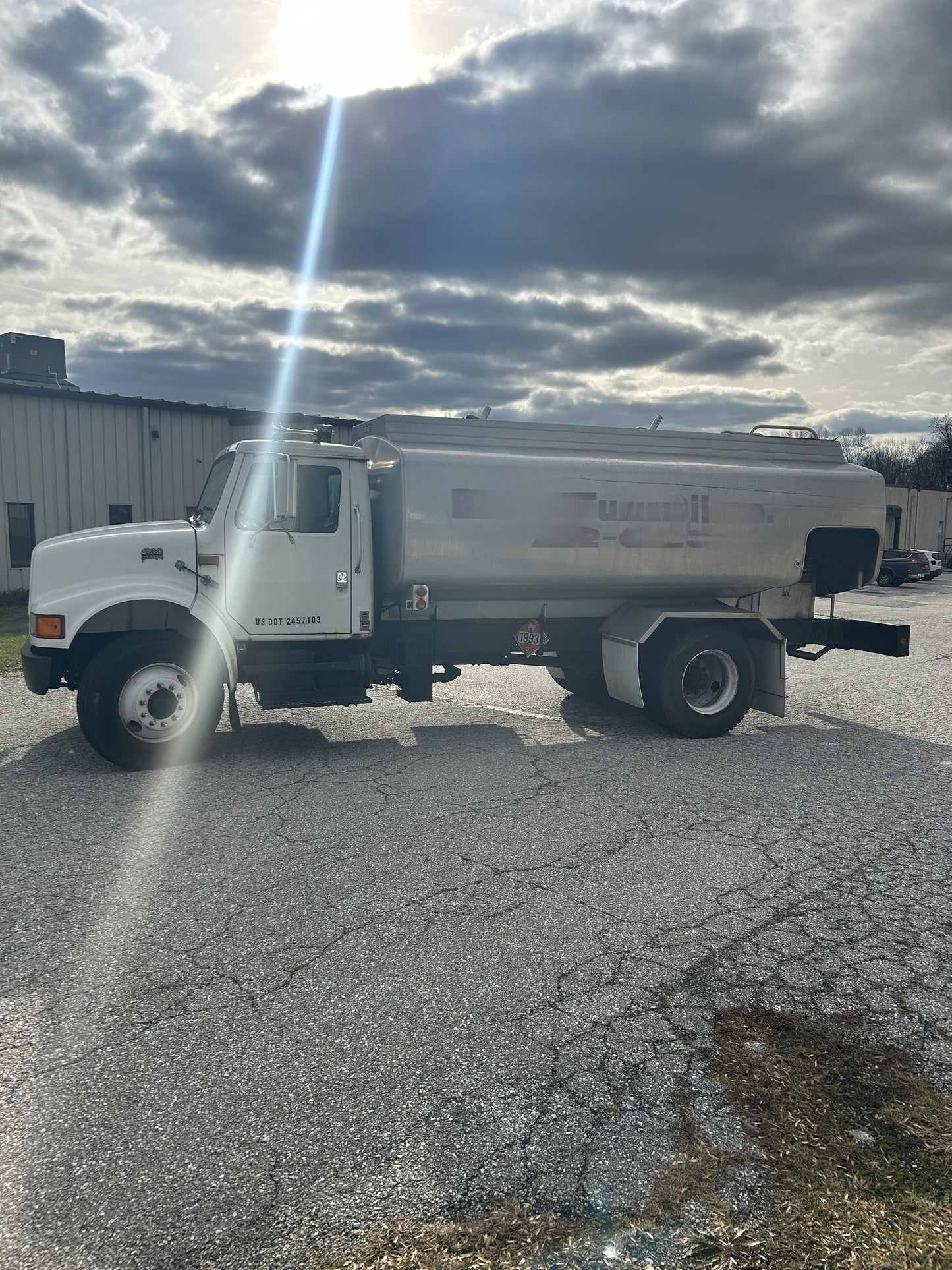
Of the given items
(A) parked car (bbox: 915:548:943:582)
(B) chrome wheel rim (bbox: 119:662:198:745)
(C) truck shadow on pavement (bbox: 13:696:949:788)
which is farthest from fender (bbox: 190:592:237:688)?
(A) parked car (bbox: 915:548:943:582)

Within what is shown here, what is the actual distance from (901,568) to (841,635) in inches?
1208

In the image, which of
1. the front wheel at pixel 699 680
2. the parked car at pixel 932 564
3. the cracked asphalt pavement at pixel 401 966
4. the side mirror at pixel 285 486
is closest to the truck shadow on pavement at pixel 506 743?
the cracked asphalt pavement at pixel 401 966

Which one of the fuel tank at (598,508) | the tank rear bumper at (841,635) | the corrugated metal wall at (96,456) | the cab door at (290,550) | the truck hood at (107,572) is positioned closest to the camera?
the truck hood at (107,572)

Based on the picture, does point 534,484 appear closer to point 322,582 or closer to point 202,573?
point 322,582

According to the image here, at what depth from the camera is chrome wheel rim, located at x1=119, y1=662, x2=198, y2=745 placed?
7.03 meters

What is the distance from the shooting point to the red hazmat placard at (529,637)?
871 cm

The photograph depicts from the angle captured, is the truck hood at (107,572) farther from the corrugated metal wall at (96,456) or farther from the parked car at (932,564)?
the parked car at (932,564)

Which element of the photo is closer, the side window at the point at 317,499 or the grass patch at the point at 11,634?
the side window at the point at 317,499

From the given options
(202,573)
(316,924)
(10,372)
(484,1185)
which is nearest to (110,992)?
(316,924)

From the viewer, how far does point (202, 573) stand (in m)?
7.34

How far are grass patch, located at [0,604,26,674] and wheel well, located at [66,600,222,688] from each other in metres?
4.88

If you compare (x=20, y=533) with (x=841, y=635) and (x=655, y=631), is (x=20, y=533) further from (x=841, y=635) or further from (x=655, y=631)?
(x=841, y=635)

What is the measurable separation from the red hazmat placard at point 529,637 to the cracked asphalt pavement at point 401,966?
4.18 feet

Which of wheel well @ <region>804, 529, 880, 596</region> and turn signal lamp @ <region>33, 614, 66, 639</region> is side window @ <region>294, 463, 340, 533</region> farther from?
wheel well @ <region>804, 529, 880, 596</region>
